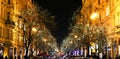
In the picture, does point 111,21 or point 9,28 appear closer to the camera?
point 111,21

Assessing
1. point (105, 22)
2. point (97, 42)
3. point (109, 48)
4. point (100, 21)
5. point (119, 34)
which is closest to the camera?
point (119, 34)

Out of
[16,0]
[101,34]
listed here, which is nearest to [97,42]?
[101,34]

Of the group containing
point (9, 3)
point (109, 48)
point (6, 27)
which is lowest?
point (109, 48)

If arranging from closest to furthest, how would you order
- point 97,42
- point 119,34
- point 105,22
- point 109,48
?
point 119,34
point 97,42
point 109,48
point 105,22

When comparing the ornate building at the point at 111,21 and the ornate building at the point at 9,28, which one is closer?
the ornate building at the point at 111,21

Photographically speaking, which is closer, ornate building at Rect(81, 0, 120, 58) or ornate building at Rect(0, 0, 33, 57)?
ornate building at Rect(81, 0, 120, 58)

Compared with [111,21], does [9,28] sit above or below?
below

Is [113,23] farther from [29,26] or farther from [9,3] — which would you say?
[9,3]

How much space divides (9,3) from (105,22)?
20.4 m

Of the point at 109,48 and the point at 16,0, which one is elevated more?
the point at 16,0

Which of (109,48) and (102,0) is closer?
(109,48)

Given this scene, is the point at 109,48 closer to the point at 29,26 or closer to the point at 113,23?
the point at 113,23

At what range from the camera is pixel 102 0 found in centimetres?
7650

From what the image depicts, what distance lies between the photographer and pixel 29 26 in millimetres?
65438
